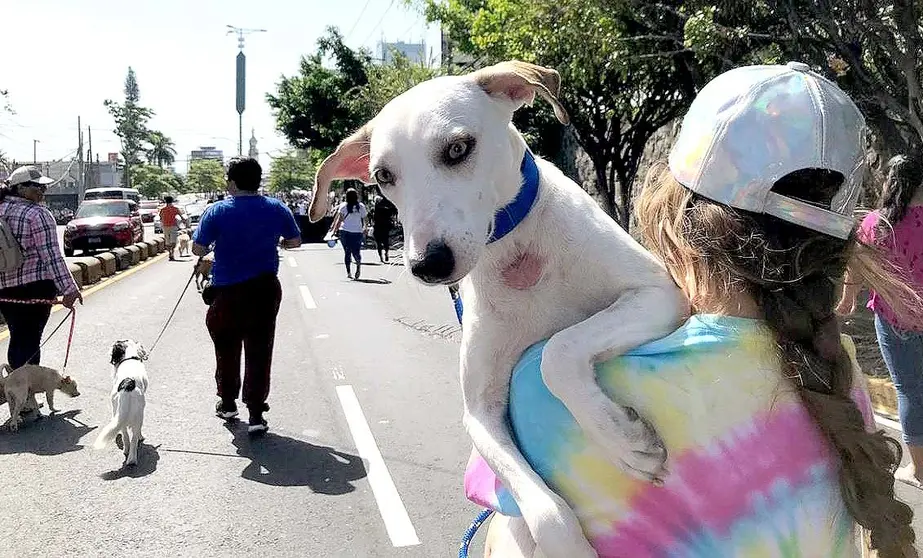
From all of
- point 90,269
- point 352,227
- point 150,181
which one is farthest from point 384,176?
point 150,181

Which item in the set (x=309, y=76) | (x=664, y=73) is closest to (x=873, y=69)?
(x=664, y=73)

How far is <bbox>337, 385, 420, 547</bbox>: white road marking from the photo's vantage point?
4.21 m

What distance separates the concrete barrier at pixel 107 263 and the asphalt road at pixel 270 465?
24.9ft

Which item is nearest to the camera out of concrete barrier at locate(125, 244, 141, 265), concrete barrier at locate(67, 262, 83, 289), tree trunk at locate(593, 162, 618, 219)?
concrete barrier at locate(67, 262, 83, 289)

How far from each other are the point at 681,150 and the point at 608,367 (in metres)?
0.40

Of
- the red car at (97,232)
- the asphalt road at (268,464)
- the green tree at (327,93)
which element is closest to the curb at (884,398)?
the asphalt road at (268,464)

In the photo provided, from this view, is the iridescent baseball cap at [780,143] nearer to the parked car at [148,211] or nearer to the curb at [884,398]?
the curb at [884,398]

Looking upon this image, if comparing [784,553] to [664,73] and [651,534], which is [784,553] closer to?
[651,534]

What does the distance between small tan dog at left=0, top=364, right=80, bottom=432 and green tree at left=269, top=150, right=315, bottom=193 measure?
69.6m

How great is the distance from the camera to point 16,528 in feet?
14.2

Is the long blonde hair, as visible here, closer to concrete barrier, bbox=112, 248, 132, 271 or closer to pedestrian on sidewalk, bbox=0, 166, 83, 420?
pedestrian on sidewalk, bbox=0, 166, 83, 420

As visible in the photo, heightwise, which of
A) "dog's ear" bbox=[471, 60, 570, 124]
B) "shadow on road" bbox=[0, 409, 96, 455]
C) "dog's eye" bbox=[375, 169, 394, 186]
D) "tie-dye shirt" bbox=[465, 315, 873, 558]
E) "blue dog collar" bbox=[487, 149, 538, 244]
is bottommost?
"shadow on road" bbox=[0, 409, 96, 455]

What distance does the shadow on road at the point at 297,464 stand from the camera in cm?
501

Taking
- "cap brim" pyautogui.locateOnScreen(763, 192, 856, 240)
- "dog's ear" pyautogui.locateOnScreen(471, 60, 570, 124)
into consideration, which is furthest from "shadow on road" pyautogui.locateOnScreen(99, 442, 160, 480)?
"cap brim" pyautogui.locateOnScreen(763, 192, 856, 240)
